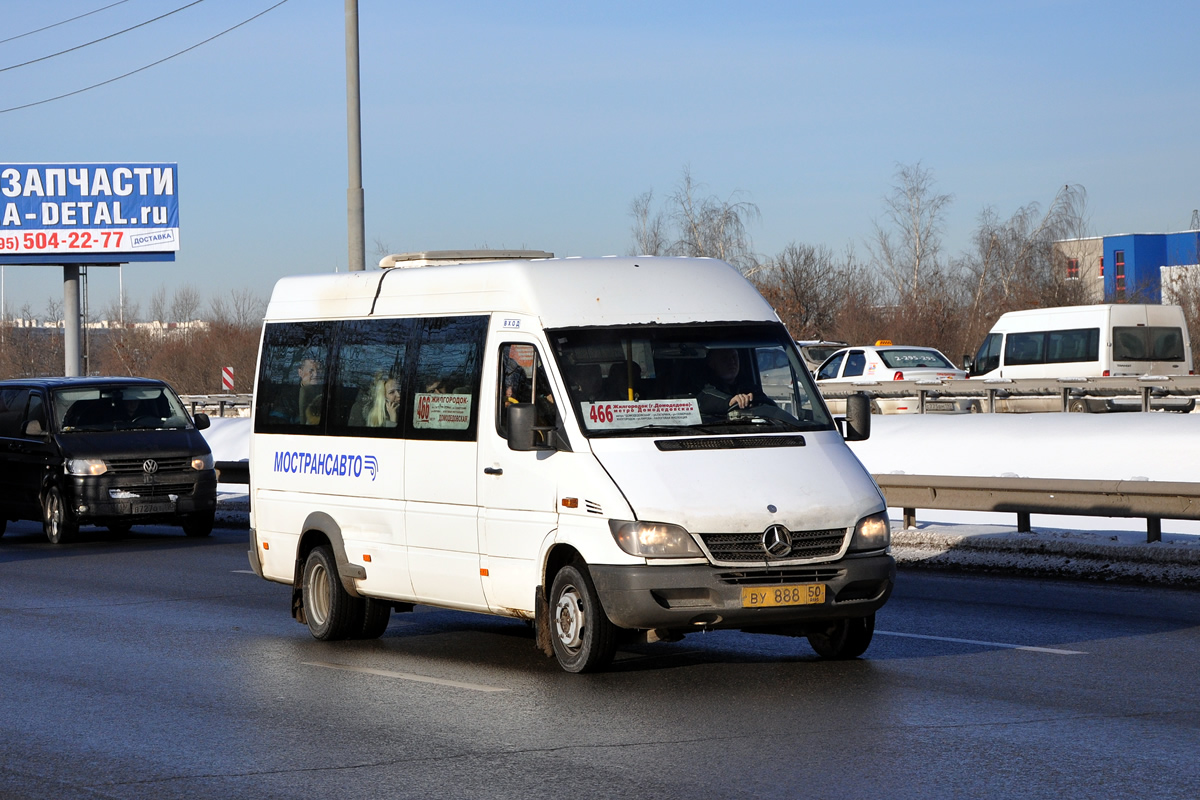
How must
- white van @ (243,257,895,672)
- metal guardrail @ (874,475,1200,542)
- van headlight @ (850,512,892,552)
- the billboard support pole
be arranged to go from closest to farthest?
white van @ (243,257,895,672), van headlight @ (850,512,892,552), metal guardrail @ (874,475,1200,542), the billboard support pole

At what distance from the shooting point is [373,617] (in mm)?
10938

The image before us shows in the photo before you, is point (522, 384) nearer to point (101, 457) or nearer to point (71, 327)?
point (101, 457)

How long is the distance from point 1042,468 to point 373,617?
15.8 metres

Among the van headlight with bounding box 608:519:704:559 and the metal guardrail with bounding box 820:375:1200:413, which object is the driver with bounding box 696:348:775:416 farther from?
the metal guardrail with bounding box 820:375:1200:413

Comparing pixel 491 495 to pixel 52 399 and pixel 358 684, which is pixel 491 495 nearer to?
pixel 358 684

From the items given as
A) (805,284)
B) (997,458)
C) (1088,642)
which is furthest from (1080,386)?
(805,284)

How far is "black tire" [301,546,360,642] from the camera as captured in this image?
1083 centimetres

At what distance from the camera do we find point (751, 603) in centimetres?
835

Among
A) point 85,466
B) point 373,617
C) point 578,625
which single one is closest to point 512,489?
point 578,625

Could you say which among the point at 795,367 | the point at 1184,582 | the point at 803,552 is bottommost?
the point at 1184,582

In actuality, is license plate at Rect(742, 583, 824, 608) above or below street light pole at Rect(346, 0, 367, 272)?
below

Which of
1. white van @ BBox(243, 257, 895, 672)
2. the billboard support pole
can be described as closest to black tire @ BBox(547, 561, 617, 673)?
white van @ BBox(243, 257, 895, 672)

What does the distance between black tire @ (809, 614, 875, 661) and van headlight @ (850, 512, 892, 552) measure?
508mm

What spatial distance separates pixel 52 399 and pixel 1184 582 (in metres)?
13.8
